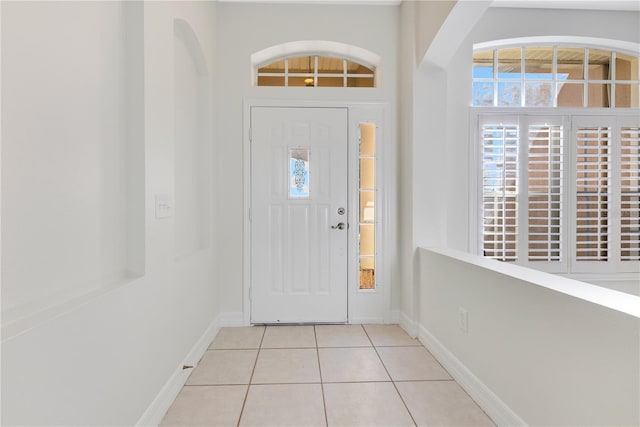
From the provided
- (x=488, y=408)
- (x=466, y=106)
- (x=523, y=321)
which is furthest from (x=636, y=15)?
(x=488, y=408)

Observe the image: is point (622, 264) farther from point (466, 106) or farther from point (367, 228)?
point (367, 228)

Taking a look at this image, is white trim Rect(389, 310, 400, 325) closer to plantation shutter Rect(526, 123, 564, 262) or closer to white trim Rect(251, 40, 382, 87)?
plantation shutter Rect(526, 123, 564, 262)

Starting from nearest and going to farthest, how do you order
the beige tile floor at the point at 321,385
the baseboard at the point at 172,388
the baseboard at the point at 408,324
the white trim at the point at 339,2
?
the baseboard at the point at 172,388, the beige tile floor at the point at 321,385, the baseboard at the point at 408,324, the white trim at the point at 339,2

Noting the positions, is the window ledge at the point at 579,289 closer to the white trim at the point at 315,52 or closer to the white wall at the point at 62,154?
the white wall at the point at 62,154

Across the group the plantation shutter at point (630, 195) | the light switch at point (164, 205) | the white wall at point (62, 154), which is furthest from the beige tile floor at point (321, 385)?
the plantation shutter at point (630, 195)

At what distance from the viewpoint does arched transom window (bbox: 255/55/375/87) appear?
337 cm

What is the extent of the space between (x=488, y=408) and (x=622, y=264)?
2.45 metres

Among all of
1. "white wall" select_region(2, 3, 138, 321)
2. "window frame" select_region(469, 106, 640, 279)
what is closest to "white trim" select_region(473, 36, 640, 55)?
"window frame" select_region(469, 106, 640, 279)

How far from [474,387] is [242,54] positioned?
3.05 metres

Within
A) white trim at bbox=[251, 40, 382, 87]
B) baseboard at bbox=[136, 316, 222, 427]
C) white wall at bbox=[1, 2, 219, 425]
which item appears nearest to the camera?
white wall at bbox=[1, 2, 219, 425]

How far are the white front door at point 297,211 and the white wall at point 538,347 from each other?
116cm

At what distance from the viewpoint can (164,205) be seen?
191 centimetres

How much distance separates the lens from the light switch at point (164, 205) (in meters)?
1.84

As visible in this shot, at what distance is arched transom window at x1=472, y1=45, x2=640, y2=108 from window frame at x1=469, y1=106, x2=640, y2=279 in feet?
0.49
